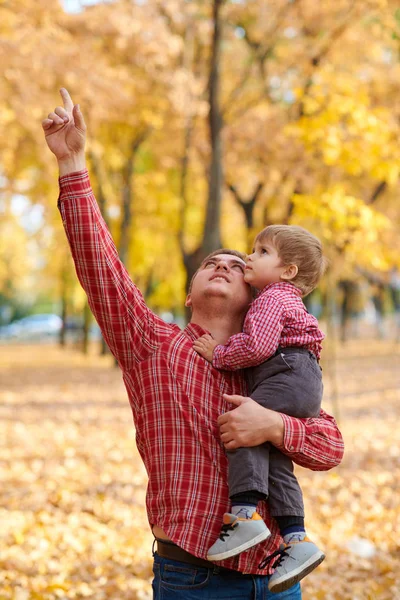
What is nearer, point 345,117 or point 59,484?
point 59,484

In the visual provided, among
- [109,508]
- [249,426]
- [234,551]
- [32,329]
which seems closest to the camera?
[234,551]

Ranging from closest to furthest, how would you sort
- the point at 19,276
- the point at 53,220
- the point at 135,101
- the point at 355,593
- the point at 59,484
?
the point at 355,593 < the point at 59,484 < the point at 135,101 < the point at 53,220 < the point at 19,276

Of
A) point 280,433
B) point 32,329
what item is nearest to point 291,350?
point 280,433

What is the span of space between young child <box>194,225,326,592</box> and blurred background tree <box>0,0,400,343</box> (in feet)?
21.3

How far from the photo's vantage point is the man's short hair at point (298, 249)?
2615mm

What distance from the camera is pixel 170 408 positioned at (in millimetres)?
2359

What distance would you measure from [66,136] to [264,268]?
807 millimetres

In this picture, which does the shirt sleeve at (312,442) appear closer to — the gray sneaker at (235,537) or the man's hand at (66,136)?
the gray sneaker at (235,537)

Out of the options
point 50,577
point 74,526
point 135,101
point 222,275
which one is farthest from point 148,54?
point 222,275

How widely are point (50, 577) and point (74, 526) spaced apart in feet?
3.58

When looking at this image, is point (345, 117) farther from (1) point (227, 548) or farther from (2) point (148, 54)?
(1) point (227, 548)

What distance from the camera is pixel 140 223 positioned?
24.5 m

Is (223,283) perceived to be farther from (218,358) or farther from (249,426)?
(249,426)

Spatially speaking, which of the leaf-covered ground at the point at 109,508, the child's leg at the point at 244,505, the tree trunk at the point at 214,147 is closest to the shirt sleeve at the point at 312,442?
the child's leg at the point at 244,505
